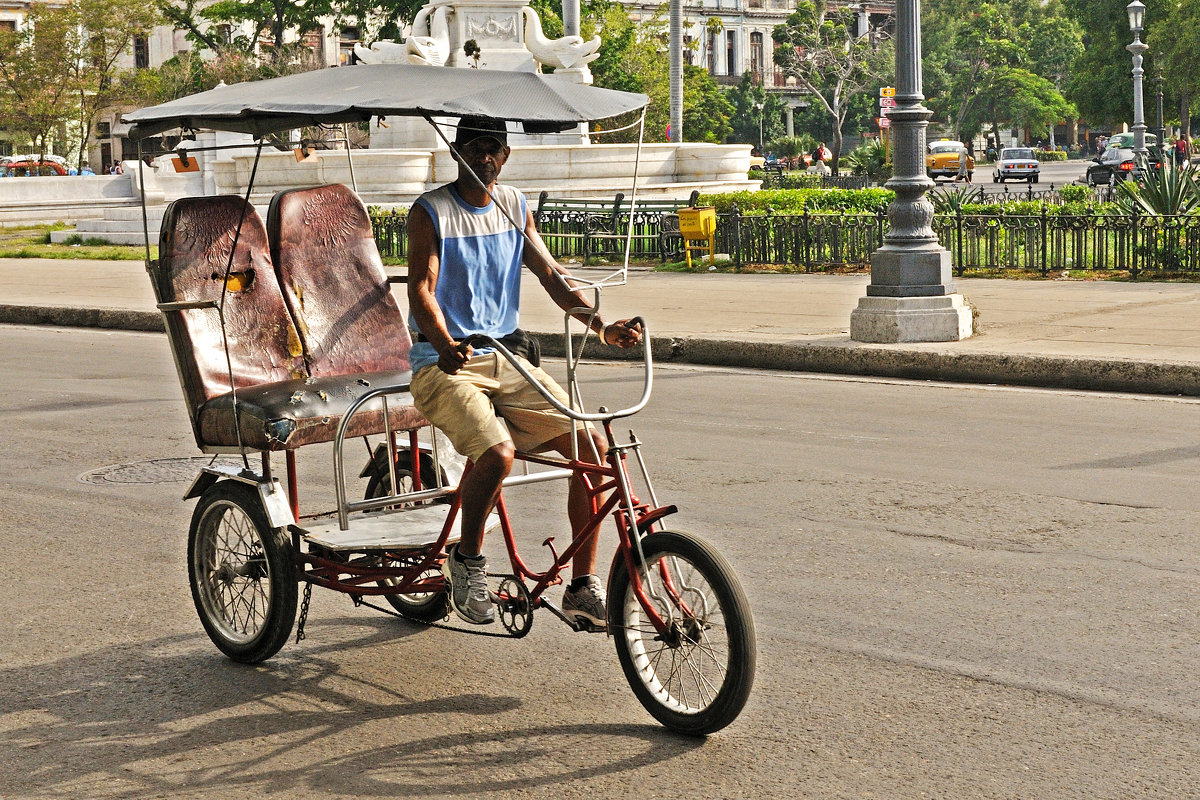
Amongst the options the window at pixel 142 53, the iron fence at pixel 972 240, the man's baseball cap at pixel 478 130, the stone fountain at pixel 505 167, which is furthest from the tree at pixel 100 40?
the man's baseball cap at pixel 478 130

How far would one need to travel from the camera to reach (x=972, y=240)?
66.0 ft

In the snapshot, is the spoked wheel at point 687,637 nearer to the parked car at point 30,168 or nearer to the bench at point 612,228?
the bench at point 612,228

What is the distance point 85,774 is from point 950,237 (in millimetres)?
17187

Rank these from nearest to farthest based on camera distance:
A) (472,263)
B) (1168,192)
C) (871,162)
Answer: (472,263) < (1168,192) < (871,162)

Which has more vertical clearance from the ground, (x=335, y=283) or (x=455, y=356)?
(x=335, y=283)

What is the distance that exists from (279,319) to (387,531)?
1342 mm

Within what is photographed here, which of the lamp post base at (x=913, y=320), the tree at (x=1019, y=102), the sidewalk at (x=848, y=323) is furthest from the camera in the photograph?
the tree at (x=1019, y=102)

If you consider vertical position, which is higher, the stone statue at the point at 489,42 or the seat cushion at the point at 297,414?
the stone statue at the point at 489,42

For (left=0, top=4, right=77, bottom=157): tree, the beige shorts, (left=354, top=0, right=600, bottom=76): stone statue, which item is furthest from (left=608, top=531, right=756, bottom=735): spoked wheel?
(left=0, top=4, right=77, bottom=157): tree

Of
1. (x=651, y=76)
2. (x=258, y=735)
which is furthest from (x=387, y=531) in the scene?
(x=651, y=76)

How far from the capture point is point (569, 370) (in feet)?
15.5

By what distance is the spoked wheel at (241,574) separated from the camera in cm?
534

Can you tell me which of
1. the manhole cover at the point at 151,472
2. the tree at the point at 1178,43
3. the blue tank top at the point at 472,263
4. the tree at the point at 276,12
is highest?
the tree at the point at 276,12

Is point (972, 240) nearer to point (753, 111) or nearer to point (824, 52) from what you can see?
point (824, 52)
